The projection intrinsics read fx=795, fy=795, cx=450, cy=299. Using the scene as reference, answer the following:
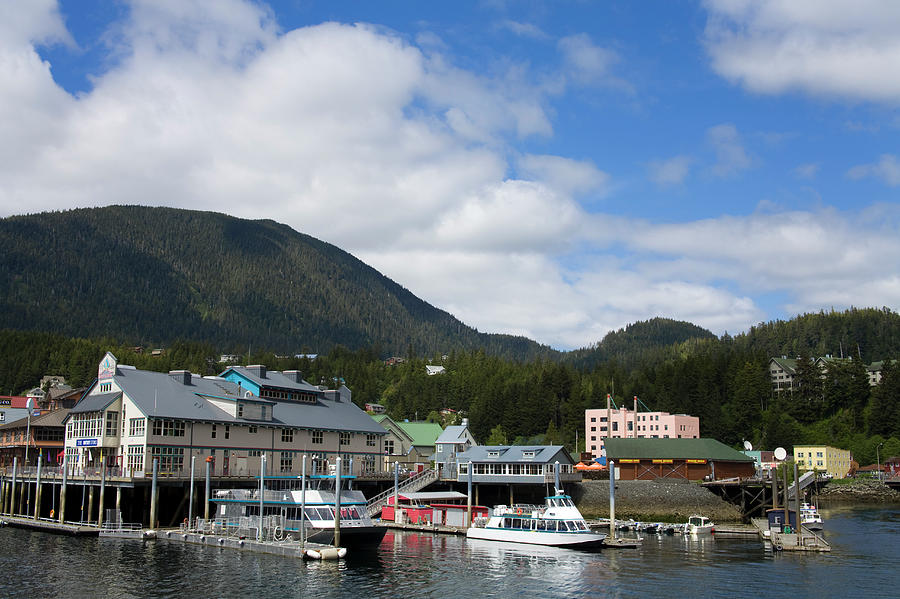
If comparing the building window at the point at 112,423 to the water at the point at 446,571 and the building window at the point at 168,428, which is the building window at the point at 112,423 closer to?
the building window at the point at 168,428

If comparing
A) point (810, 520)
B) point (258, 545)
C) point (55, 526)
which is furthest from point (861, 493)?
point (55, 526)

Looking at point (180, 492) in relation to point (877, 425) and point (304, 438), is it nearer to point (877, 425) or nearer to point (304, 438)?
point (304, 438)

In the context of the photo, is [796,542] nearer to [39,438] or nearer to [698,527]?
[698,527]

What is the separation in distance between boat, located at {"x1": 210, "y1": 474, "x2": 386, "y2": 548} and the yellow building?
419 feet

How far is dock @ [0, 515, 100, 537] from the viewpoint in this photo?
71.7 metres

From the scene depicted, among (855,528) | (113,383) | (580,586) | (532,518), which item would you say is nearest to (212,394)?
(113,383)

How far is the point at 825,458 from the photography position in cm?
16625

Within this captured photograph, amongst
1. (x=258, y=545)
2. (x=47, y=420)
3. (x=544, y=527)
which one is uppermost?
(x=47, y=420)

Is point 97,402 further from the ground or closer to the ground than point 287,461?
further from the ground

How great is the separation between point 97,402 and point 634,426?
10719 centimetres

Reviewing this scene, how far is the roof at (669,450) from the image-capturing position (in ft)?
358

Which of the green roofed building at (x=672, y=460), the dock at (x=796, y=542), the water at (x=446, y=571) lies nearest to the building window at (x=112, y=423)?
the water at (x=446, y=571)

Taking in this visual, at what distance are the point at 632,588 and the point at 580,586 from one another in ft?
10.7

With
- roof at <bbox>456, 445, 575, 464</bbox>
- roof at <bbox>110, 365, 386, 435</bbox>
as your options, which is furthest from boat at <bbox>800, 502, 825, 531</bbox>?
roof at <bbox>110, 365, 386, 435</bbox>
